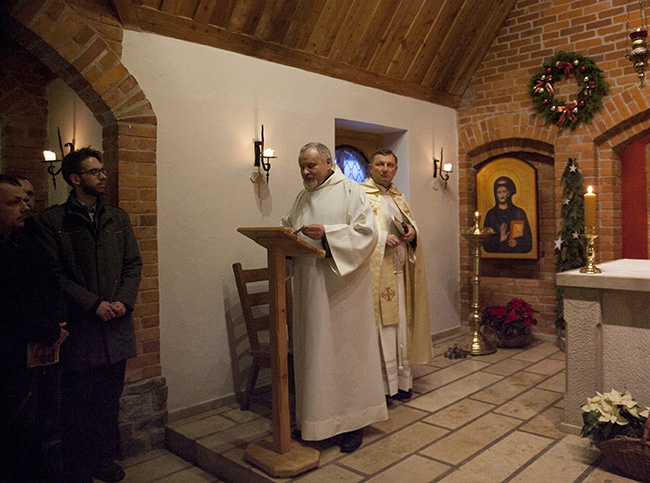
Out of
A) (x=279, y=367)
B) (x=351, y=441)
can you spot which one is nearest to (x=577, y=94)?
(x=351, y=441)

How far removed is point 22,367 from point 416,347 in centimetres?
280

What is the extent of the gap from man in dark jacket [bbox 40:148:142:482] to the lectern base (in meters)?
0.83

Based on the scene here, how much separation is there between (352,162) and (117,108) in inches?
115

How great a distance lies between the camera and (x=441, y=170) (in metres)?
6.36

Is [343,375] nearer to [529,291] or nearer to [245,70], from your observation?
[245,70]

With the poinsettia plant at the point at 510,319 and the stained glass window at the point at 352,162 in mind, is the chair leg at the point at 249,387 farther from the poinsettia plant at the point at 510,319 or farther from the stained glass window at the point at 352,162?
the poinsettia plant at the point at 510,319

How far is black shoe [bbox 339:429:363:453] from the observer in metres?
3.19

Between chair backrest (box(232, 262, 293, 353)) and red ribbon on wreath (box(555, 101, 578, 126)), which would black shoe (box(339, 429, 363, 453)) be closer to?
chair backrest (box(232, 262, 293, 353))

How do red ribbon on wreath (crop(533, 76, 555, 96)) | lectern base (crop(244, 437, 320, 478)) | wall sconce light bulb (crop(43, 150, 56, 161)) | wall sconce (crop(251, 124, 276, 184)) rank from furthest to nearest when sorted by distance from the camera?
1. red ribbon on wreath (crop(533, 76, 555, 96))
2. wall sconce light bulb (crop(43, 150, 56, 161))
3. wall sconce (crop(251, 124, 276, 184))
4. lectern base (crop(244, 437, 320, 478))

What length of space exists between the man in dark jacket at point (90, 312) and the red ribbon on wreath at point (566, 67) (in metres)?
4.78

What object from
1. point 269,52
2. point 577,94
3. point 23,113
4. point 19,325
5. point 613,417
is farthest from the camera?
point 577,94

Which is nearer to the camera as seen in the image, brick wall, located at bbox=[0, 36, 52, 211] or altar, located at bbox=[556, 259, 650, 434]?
altar, located at bbox=[556, 259, 650, 434]

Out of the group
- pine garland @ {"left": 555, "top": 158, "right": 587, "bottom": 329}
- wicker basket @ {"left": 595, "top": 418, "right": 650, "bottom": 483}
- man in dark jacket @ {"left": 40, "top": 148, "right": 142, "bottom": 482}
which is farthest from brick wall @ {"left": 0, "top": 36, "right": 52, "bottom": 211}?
pine garland @ {"left": 555, "top": 158, "right": 587, "bottom": 329}

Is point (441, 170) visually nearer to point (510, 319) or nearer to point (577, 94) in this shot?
point (577, 94)
